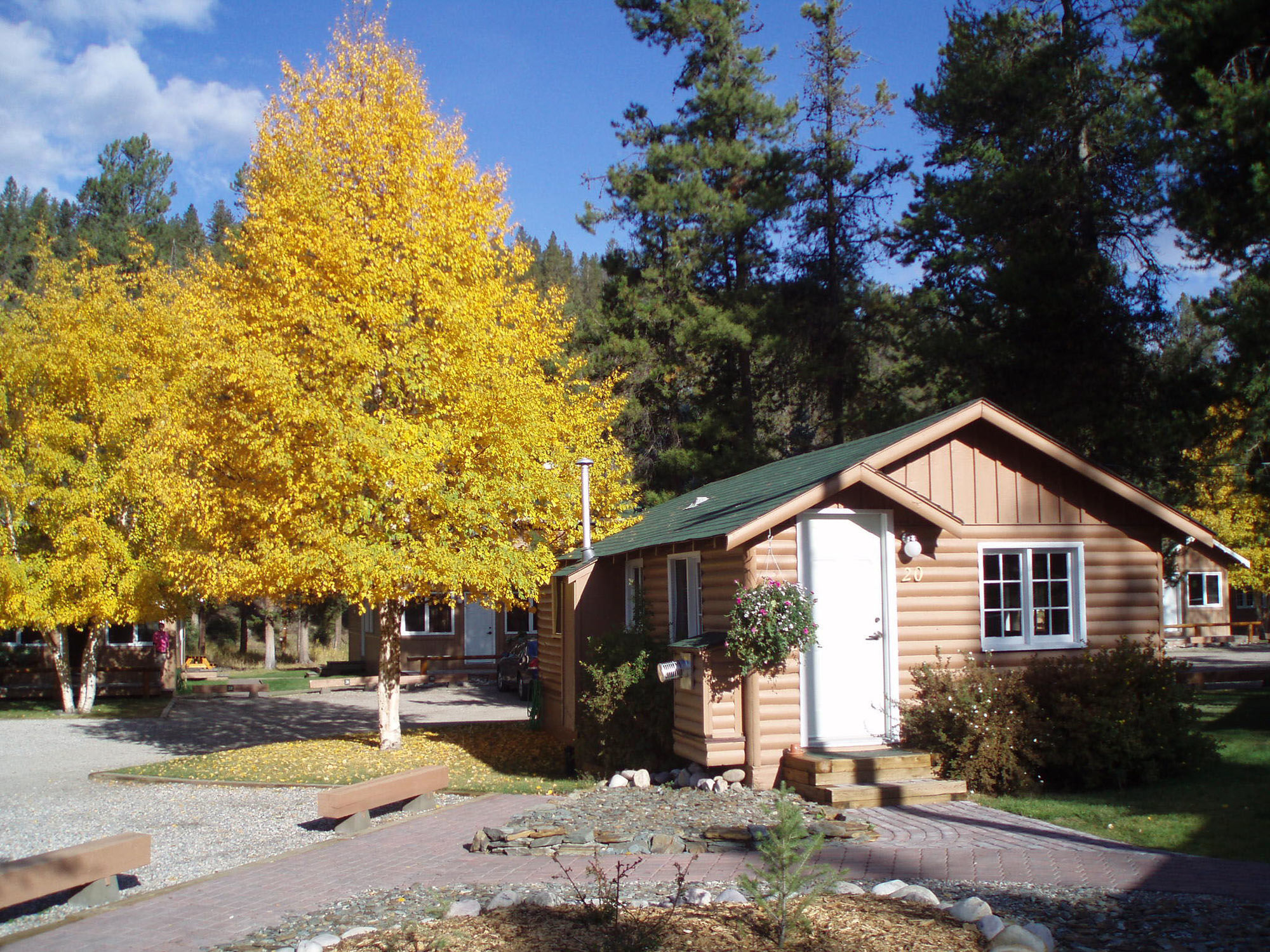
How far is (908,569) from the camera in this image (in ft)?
36.5

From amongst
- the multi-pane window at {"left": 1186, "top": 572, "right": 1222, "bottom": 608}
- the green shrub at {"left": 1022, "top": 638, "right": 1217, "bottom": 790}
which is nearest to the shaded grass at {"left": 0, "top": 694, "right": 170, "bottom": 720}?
the green shrub at {"left": 1022, "top": 638, "right": 1217, "bottom": 790}

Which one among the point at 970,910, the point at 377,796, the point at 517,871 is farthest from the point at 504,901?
the point at 377,796

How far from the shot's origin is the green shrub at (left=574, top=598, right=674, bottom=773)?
12.0 metres

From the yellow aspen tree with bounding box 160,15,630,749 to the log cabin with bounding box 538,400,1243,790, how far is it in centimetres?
325

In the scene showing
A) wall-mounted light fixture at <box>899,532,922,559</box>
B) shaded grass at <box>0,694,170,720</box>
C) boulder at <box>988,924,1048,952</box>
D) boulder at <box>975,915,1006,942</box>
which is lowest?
shaded grass at <box>0,694,170,720</box>

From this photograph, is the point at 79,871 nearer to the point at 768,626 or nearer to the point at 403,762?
the point at 768,626

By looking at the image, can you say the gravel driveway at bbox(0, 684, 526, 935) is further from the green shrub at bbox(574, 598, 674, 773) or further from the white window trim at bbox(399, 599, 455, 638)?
the white window trim at bbox(399, 599, 455, 638)

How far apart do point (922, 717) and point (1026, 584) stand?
7.27 feet

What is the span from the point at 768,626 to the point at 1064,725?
122 inches

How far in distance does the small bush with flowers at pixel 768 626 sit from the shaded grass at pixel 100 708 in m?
17.4

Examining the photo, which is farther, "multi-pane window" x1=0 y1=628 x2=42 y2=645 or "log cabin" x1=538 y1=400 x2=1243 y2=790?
"multi-pane window" x1=0 y1=628 x2=42 y2=645

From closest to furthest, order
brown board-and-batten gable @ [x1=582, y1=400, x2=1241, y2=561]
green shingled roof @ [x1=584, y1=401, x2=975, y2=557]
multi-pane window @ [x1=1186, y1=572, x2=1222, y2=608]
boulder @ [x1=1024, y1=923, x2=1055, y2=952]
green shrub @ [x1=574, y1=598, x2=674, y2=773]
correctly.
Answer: boulder @ [x1=1024, y1=923, x2=1055, y2=952] < green shingled roof @ [x1=584, y1=401, x2=975, y2=557] < brown board-and-batten gable @ [x1=582, y1=400, x2=1241, y2=561] < green shrub @ [x1=574, y1=598, x2=674, y2=773] < multi-pane window @ [x1=1186, y1=572, x2=1222, y2=608]

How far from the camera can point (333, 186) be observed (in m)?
14.0

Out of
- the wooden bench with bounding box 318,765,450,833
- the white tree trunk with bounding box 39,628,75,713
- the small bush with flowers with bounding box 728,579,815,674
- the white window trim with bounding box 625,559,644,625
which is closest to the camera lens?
the wooden bench with bounding box 318,765,450,833
